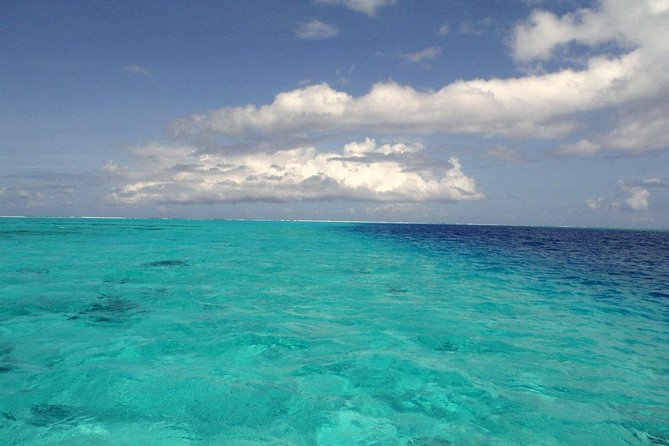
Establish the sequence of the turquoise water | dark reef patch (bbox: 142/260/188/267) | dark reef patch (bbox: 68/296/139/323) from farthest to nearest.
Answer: dark reef patch (bbox: 142/260/188/267)
dark reef patch (bbox: 68/296/139/323)
the turquoise water

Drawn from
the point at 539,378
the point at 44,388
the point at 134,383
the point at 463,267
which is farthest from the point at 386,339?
the point at 463,267

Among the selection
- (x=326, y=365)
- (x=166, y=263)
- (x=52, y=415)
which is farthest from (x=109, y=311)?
(x=166, y=263)

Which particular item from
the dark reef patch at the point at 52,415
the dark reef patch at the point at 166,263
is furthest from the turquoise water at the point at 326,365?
the dark reef patch at the point at 166,263

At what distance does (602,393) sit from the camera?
828 centimetres

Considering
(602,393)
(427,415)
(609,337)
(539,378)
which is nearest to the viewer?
(427,415)

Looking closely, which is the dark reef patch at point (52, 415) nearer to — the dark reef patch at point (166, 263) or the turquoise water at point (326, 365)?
the turquoise water at point (326, 365)

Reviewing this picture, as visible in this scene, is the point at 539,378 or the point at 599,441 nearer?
the point at 599,441

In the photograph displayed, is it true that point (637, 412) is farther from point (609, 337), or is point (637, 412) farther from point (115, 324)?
point (115, 324)

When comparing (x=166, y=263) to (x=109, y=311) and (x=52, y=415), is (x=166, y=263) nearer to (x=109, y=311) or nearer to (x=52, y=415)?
(x=109, y=311)

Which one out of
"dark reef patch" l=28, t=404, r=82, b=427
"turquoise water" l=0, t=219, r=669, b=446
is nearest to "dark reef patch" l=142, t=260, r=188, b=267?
"turquoise water" l=0, t=219, r=669, b=446

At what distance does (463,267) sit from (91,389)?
1037 inches

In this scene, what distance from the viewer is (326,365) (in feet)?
30.6

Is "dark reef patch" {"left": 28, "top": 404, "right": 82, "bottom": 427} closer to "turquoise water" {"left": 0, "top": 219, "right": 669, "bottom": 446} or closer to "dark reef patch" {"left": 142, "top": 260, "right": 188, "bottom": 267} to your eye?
"turquoise water" {"left": 0, "top": 219, "right": 669, "bottom": 446}

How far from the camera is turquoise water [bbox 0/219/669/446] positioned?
21.7 ft
